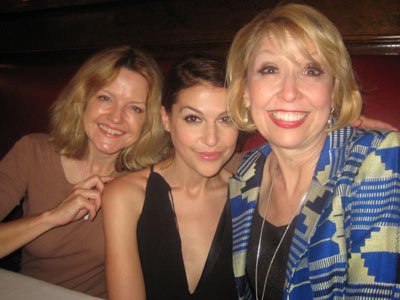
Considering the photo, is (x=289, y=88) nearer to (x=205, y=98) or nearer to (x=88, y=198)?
(x=205, y=98)

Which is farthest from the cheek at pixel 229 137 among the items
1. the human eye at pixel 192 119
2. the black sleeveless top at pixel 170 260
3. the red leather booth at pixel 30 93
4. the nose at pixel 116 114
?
the nose at pixel 116 114

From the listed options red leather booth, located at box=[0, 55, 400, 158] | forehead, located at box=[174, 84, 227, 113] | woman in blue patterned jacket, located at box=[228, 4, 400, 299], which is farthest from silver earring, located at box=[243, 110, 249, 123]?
red leather booth, located at box=[0, 55, 400, 158]

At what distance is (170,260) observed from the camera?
4.97ft

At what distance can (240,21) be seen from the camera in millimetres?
2174

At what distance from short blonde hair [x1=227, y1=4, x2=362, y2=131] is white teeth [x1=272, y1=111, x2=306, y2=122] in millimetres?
248

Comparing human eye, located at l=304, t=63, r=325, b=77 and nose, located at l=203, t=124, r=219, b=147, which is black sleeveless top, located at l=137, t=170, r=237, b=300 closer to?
nose, located at l=203, t=124, r=219, b=147

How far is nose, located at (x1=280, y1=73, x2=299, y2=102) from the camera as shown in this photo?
3.87 feet

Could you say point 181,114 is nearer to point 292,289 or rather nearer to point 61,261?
point 292,289

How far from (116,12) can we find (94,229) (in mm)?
2129

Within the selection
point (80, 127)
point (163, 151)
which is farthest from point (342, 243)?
point (80, 127)

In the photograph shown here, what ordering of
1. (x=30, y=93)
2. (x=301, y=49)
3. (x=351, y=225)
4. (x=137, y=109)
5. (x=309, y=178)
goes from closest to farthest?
(x=351, y=225) → (x=301, y=49) → (x=309, y=178) → (x=137, y=109) → (x=30, y=93)

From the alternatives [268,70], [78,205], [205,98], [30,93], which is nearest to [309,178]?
[268,70]

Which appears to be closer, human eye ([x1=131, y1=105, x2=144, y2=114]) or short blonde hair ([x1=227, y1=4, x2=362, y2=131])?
short blonde hair ([x1=227, y1=4, x2=362, y2=131])

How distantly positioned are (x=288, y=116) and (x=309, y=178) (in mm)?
403
